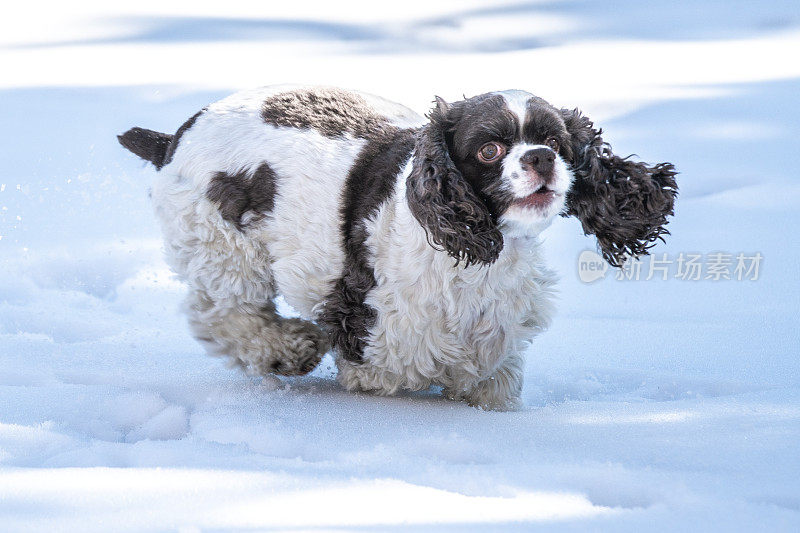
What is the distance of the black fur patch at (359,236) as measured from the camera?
3350 millimetres

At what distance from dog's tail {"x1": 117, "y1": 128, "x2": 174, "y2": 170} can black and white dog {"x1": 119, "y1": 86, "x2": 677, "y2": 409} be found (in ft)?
0.30

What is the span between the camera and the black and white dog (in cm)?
297

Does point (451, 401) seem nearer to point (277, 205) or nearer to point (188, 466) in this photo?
point (277, 205)

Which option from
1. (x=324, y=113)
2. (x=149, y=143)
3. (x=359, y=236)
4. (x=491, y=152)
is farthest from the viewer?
(x=149, y=143)

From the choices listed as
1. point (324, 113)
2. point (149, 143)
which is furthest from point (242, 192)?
point (149, 143)

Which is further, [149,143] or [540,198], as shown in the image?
[149,143]

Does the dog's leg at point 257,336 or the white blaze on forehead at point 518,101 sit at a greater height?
the white blaze on forehead at point 518,101

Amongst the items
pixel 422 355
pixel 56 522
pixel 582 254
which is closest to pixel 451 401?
pixel 422 355

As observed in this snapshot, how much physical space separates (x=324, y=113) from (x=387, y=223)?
60cm

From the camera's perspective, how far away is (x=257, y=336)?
362cm

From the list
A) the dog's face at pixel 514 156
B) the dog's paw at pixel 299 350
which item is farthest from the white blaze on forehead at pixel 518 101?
the dog's paw at pixel 299 350

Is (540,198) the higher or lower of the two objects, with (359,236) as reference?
higher

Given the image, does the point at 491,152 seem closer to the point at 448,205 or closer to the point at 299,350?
the point at 448,205

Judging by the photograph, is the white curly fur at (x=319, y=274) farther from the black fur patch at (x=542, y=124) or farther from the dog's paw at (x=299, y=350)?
the black fur patch at (x=542, y=124)
